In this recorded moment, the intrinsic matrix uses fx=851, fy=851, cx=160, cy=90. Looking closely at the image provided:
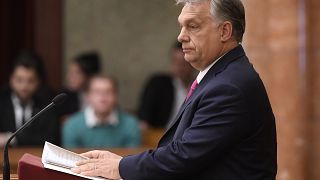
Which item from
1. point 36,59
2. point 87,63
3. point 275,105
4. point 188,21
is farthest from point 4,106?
point 188,21

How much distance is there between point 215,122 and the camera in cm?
250

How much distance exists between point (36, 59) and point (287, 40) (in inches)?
71.6

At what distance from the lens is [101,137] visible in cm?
554

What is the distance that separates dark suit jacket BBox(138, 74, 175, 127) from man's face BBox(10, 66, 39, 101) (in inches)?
46.6

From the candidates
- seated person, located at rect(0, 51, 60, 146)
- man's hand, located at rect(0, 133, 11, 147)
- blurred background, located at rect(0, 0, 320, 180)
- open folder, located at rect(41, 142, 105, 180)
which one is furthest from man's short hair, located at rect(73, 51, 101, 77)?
open folder, located at rect(41, 142, 105, 180)

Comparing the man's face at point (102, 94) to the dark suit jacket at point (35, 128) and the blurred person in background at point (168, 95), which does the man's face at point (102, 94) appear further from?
the blurred person in background at point (168, 95)

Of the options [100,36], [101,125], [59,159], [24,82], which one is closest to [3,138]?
[24,82]

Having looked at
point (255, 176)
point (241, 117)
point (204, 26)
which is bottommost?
point (255, 176)

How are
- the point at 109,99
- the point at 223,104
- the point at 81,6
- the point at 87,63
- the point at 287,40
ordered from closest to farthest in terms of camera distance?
the point at 223,104 < the point at 287,40 < the point at 109,99 < the point at 87,63 < the point at 81,6

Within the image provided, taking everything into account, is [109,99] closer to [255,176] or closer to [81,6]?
[81,6]

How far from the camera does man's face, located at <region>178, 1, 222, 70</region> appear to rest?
260 centimetres

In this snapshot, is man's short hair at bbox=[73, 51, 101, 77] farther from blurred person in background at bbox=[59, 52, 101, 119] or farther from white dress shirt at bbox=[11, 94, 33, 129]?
white dress shirt at bbox=[11, 94, 33, 129]

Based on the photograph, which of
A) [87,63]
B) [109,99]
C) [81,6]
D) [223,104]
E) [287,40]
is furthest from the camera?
[81,6]

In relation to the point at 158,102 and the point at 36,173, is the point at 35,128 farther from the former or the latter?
the point at 36,173
